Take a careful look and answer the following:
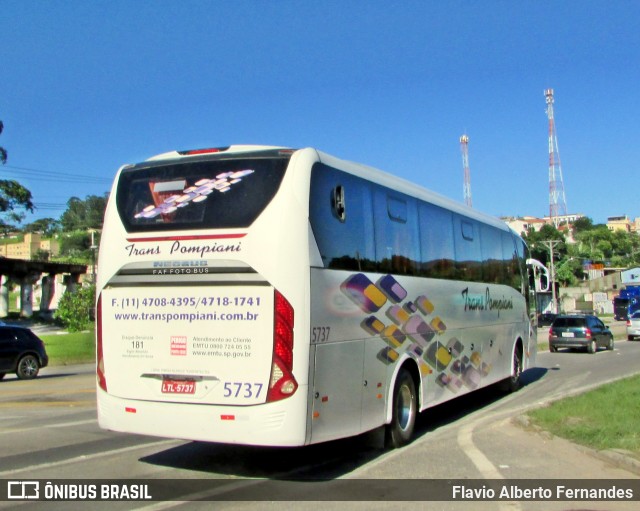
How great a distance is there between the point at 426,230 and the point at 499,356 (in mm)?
5038

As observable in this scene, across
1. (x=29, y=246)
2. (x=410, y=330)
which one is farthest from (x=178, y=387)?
(x=29, y=246)

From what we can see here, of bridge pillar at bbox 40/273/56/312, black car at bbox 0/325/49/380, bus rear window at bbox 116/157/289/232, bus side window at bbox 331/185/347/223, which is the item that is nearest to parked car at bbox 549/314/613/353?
black car at bbox 0/325/49/380

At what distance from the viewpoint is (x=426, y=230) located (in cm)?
1078

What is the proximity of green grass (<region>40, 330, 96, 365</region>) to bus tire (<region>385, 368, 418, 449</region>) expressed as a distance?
23.3 meters

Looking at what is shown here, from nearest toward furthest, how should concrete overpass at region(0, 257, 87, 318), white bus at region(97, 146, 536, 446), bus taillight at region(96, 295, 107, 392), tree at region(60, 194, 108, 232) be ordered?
white bus at region(97, 146, 536, 446), bus taillight at region(96, 295, 107, 392), concrete overpass at region(0, 257, 87, 318), tree at region(60, 194, 108, 232)

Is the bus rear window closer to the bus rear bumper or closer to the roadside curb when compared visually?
the bus rear bumper

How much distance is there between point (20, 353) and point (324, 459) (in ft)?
46.6

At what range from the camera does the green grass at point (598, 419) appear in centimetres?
920

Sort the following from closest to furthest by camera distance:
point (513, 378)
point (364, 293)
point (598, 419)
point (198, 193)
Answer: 1. point (198, 193)
2. point (364, 293)
3. point (598, 419)
4. point (513, 378)

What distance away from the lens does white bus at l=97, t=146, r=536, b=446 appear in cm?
719

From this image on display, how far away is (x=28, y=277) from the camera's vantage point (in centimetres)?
5841

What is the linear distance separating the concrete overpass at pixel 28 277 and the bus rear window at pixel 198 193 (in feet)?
171

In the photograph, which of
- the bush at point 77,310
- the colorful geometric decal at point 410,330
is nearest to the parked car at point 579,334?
the colorful geometric decal at point 410,330

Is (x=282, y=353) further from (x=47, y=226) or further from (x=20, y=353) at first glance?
(x=47, y=226)
